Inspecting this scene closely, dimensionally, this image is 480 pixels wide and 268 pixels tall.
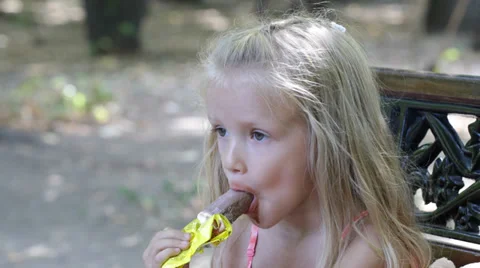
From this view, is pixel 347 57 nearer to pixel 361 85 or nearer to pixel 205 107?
pixel 361 85

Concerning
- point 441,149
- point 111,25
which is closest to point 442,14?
point 111,25

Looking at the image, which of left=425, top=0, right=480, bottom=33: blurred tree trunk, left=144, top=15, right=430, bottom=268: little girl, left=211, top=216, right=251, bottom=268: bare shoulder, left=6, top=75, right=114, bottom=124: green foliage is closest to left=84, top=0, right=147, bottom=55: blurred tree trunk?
left=6, top=75, right=114, bottom=124: green foliage

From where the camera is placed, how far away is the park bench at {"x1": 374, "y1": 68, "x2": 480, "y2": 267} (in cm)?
176

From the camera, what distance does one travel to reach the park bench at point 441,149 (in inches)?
69.2

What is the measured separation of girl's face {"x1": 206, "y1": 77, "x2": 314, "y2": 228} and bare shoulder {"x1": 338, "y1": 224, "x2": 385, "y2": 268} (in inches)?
6.7

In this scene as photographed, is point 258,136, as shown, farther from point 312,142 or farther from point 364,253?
point 364,253

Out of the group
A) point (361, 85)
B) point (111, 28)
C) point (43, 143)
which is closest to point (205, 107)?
point (361, 85)

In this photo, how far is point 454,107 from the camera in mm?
1776

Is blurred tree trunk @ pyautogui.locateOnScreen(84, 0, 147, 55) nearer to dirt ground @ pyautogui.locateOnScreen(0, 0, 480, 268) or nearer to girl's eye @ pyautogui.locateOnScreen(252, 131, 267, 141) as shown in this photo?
dirt ground @ pyautogui.locateOnScreen(0, 0, 480, 268)

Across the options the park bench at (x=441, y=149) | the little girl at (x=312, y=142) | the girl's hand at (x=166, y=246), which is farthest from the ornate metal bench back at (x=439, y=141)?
the girl's hand at (x=166, y=246)

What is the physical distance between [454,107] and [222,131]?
570 mm

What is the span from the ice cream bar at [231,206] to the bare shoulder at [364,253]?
25 cm

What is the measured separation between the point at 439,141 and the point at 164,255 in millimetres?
743

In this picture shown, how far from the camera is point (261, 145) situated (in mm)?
1590
